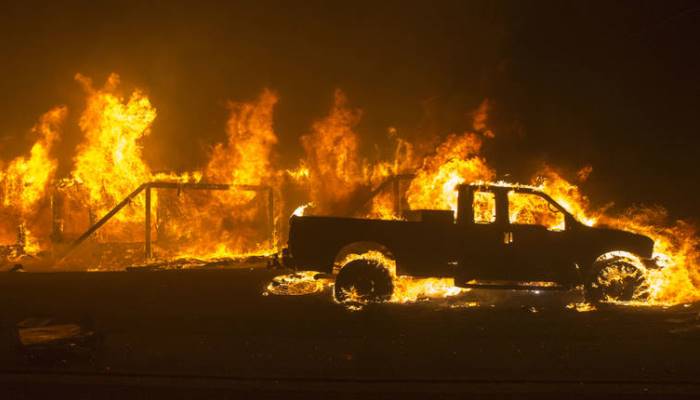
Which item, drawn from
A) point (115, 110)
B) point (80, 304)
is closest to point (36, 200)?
point (115, 110)

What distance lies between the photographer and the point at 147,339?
796 cm

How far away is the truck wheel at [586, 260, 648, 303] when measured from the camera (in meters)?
9.95

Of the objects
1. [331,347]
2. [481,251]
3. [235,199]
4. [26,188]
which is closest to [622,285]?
[481,251]

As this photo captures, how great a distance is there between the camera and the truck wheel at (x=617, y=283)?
995 centimetres

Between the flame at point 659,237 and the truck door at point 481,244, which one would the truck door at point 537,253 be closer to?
the truck door at point 481,244

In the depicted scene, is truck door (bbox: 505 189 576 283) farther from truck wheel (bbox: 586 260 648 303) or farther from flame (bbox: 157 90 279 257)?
flame (bbox: 157 90 279 257)

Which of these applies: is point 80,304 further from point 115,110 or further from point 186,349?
point 115,110

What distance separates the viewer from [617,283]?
9945 mm

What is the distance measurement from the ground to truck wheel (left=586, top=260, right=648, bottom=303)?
15.3 inches

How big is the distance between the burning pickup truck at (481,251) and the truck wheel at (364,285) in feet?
0.05

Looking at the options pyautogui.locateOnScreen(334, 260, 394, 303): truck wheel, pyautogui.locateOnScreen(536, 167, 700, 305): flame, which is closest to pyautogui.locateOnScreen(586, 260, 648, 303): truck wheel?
pyautogui.locateOnScreen(536, 167, 700, 305): flame

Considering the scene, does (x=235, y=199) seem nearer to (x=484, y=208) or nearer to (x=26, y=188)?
(x=26, y=188)

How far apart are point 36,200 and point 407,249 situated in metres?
16.3

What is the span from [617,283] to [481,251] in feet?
7.10
